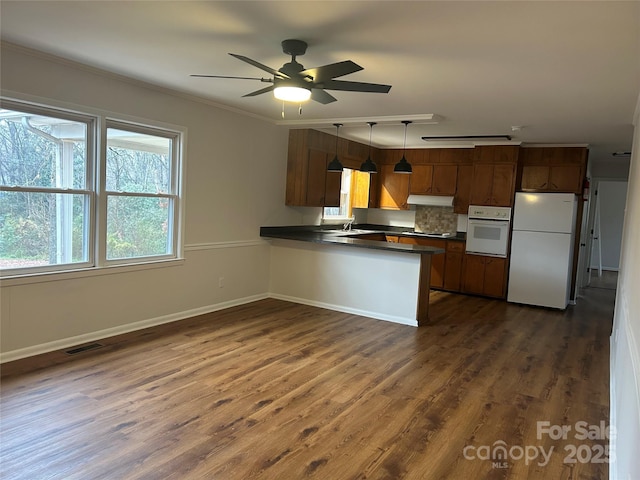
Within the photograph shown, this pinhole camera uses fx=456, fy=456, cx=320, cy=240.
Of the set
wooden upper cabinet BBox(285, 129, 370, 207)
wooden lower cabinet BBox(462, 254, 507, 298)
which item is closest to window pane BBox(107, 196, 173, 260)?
wooden upper cabinet BBox(285, 129, 370, 207)

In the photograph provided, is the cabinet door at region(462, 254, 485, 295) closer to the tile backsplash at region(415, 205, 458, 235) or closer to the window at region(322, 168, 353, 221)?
the tile backsplash at region(415, 205, 458, 235)

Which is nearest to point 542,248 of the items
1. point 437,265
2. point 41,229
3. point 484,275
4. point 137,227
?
point 484,275

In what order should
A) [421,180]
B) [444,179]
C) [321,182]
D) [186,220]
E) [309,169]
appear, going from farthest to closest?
[421,180], [444,179], [321,182], [309,169], [186,220]

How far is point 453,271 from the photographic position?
7359mm

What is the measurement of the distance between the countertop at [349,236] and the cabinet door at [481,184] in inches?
28.9

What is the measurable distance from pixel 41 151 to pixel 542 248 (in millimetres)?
6186

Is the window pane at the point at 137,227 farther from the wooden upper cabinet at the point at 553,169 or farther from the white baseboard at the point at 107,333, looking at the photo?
the wooden upper cabinet at the point at 553,169

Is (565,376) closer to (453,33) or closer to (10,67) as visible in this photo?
(453,33)

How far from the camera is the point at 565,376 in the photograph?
3930 mm

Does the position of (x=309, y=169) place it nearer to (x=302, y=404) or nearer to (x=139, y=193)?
(x=139, y=193)

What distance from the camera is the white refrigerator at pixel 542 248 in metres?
6.37

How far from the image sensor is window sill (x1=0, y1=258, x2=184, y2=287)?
11.8ft

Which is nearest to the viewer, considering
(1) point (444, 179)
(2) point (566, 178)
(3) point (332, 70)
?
(3) point (332, 70)

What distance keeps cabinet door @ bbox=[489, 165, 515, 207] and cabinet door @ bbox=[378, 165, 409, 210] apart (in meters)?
1.68
